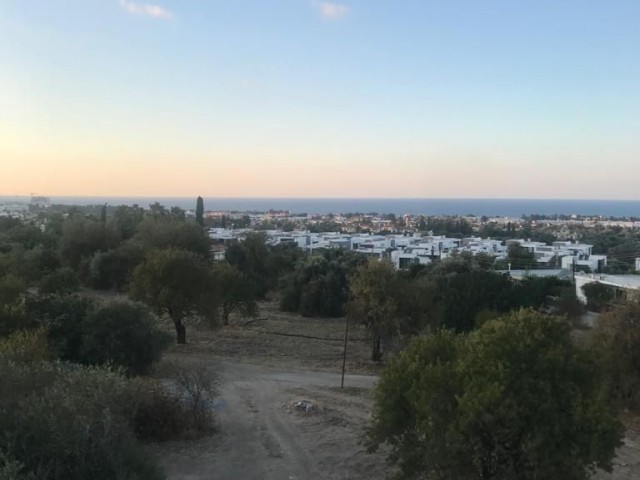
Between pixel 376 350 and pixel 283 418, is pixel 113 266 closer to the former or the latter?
pixel 376 350

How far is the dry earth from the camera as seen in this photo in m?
12.6

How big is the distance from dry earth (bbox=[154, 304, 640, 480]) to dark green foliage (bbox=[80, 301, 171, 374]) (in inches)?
101

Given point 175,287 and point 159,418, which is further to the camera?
point 175,287

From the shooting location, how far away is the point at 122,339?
20094 millimetres

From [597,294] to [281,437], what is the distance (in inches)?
1327

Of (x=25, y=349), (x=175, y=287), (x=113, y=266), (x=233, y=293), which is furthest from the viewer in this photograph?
(x=113, y=266)

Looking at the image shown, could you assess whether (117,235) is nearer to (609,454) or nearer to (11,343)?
(11,343)

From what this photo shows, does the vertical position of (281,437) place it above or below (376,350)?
above

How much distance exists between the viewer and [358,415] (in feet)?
54.5

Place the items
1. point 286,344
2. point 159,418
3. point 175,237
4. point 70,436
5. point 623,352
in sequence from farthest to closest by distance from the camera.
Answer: point 175,237 → point 286,344 → point 623,352 → point 159,418 → point 70,436

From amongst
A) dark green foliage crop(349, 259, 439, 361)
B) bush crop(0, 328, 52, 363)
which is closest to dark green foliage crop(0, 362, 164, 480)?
bush crop(0, 328, 52, 363)

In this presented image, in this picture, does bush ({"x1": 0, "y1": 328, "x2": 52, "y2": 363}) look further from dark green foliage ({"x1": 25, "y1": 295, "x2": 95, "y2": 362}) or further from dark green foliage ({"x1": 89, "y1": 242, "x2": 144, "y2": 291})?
dark green foliage ({"x1": 89, "y1": 242, "x2": 144, "y2": 291})

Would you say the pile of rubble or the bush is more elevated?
the bush

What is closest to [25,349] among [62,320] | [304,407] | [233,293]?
[304,407]
